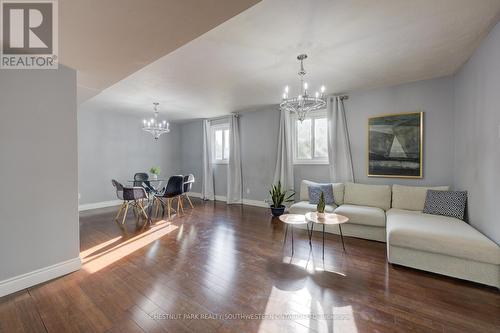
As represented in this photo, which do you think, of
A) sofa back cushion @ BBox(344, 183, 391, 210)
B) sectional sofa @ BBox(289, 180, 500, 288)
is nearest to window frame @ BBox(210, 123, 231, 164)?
sofa back cushion @ BBox(344, 183, 391, 210)

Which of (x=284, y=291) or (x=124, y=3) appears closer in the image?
(x=124, y=3)

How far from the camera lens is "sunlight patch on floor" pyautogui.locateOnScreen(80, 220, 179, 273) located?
8.18 feet

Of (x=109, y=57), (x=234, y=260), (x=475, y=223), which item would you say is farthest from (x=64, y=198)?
(x=475, y=223)

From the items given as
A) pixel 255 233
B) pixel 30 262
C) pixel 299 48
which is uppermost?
pixel 299 48

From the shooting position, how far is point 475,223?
2568mm

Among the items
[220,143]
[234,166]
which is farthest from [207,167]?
[234,166]

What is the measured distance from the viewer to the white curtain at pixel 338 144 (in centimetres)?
420

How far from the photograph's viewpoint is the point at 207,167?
6859 millimetres

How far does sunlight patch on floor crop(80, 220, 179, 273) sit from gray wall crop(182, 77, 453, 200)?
9.21 feet

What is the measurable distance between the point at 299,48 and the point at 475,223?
304cm

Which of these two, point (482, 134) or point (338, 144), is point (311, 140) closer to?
point (338, 144)

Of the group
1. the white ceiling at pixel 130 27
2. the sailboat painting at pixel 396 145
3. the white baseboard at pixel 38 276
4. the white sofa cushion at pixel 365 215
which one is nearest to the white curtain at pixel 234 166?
the white sofa cushion at pixel 365 215

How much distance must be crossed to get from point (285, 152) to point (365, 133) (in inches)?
68.5

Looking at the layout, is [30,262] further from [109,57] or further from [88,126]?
[88,126]
